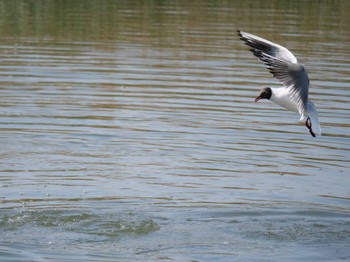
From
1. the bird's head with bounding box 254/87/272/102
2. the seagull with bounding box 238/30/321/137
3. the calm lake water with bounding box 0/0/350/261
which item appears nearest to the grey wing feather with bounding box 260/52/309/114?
the seagull with bounding box 238/30/321/137

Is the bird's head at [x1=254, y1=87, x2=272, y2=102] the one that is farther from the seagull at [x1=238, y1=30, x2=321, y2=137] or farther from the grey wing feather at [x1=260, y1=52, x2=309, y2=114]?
the grey wing feather at [x1=260, y1=52, x2=309, y2=114]

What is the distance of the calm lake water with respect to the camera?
10305mm

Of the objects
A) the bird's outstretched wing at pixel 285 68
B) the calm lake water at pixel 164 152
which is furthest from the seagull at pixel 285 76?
the calm lake water at pixel 164 152

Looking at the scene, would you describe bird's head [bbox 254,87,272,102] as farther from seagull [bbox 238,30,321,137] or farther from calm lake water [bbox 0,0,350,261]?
calm lake water [bbox 0,0,350,261]

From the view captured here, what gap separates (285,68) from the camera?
11.3m

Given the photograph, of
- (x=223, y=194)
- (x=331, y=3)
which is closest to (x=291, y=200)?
(x=223, y=194)

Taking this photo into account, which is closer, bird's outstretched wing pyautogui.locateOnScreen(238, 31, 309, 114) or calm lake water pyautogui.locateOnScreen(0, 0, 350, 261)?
calm lake water pyautogui.locateOnScreen(0, 0, 350, 261)

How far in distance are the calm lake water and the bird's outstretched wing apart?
1.17m

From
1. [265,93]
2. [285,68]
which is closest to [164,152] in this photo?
[265,93]

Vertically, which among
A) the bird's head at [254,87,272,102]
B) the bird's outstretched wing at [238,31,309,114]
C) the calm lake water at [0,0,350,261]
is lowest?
the calm lake water at [0,0,350,261]

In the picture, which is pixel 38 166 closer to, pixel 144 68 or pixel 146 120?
pixel 146 120

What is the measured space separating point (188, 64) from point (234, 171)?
796 cm

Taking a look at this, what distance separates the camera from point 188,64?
20625 millimetres

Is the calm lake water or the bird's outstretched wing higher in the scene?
the bird's outstretched wing
